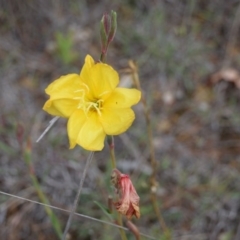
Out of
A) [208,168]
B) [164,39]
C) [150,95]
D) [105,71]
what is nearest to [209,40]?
[164,39]

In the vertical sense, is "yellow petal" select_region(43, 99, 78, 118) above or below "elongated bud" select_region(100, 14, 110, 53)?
below

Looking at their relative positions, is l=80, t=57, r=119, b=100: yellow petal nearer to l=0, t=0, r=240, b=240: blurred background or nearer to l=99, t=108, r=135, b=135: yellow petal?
l=99, t=108, r=135, b=135: yellow petal

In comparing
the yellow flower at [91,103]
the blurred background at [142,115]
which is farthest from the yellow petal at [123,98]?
the blurred background at [142,115]

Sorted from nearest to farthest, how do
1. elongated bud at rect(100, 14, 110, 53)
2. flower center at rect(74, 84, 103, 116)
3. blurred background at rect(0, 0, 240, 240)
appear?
elongated bud at rect(100, 14, 110, 53), flower center at rect(74, 84, 103, 116), blurred background at rect(0, 0, 240, 240)

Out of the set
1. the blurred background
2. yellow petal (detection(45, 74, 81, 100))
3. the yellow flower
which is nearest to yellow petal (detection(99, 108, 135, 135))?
the yellow flower

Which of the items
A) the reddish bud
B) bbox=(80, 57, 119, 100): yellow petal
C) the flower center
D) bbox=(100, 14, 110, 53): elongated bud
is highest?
bbox=(100, 14, 110, 53): elongated bud

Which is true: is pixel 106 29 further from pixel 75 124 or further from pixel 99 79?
pixel 75 124

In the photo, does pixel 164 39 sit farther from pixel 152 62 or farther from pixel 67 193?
pixel 67 193
